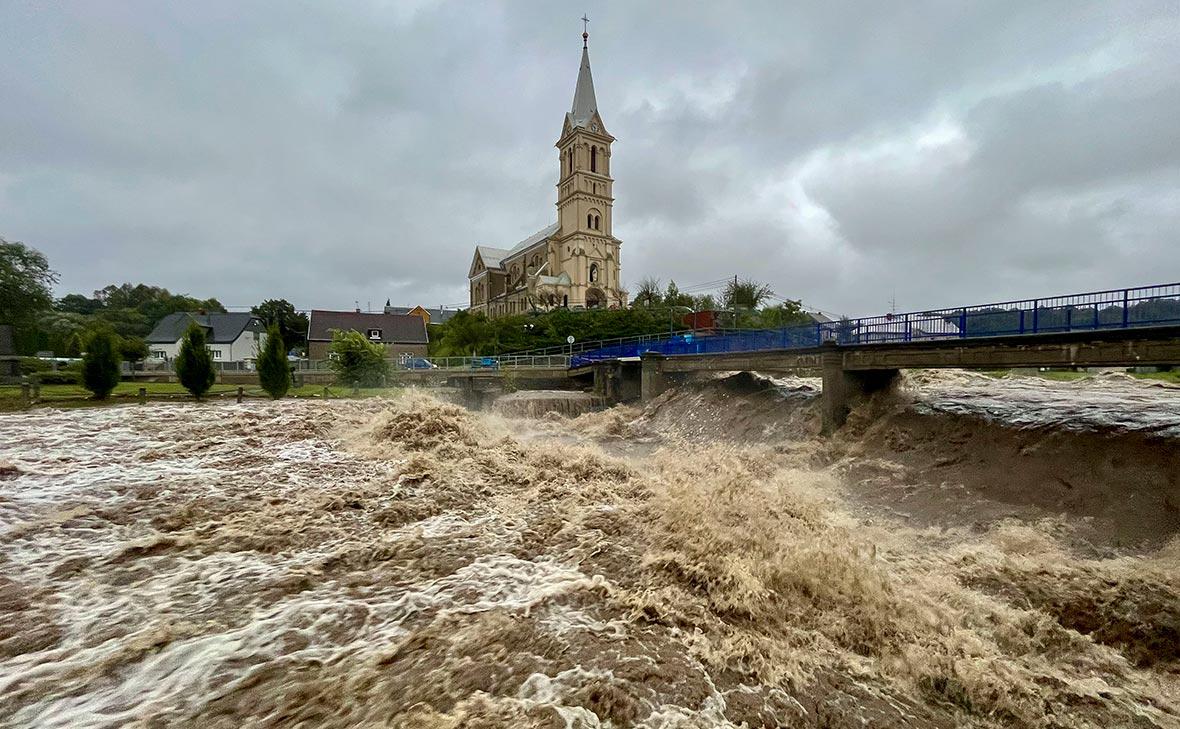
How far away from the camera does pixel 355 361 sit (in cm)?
3319

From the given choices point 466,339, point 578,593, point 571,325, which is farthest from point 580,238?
point 578,593

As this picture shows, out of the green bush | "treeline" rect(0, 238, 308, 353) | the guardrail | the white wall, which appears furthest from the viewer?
the white wall

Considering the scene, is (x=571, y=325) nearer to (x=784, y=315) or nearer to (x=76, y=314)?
(x=784, y=315)

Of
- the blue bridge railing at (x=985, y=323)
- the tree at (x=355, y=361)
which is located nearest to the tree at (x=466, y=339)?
the tree at (x=355, y=361)

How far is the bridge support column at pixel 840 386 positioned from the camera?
18.0 meters

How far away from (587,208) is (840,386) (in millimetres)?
67833

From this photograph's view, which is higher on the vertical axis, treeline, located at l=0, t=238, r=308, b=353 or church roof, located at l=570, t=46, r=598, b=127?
church roof, located at l=570, t=46, r=598, b=127

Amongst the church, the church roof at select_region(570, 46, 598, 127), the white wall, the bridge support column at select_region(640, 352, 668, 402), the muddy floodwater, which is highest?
the church roof at select_region(570, 46, 598, 127)

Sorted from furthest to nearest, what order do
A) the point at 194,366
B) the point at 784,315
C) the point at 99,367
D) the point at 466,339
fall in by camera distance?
the point at 784,315, the point at 466,339, the point at 194,366, the point at 99,367

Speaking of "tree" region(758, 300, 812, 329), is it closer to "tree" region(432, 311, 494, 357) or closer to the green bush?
"tree" region(432, 311, 494, 357)

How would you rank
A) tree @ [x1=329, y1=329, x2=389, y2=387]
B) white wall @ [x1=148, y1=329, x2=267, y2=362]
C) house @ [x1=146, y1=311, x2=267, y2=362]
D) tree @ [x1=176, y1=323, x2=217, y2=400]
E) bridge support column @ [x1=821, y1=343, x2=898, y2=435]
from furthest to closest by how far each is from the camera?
house @ [x1=146, y1=311, x2=267, y2=362] < white wall @ [x1=148, y1=329, x2=267, y2=362] < tree @ [x1=329, y1=329, x2=389, y2=387] < tree @ [x1=176, y1=323, x2=217, y2=400] < bridge support column @ [x1=821, y1=343, x2=898, y2=435]

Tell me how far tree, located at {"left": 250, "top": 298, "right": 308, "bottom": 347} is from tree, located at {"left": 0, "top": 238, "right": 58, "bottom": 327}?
77.4 ft

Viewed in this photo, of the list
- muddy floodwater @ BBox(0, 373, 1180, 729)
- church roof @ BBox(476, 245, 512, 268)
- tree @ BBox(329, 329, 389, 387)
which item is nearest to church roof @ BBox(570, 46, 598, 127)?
church roof @ BBox(476, 245, 512, 268)

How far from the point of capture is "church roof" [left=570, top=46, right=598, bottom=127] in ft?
270
